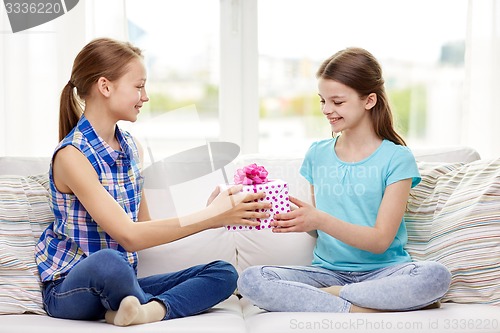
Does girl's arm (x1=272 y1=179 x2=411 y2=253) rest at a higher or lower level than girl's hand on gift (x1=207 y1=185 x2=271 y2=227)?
lower

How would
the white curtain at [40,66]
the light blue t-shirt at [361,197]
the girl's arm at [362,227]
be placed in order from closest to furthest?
the girl's arm at [362,227] < the light blue t-shirt at [361,197] < the white curtain at [40,66]

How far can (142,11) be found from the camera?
3139 millimetres

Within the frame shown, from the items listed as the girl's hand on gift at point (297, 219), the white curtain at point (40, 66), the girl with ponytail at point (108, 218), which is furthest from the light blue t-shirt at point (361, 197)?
the white curtain at point (40, 66)

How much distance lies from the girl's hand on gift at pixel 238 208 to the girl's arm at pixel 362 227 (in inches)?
2.4

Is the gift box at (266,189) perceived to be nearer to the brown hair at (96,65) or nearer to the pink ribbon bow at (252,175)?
the pink ribbon bow at (252,175)

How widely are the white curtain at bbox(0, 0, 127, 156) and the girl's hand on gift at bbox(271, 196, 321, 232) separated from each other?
51.2 inches

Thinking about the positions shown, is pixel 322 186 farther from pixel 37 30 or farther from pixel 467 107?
pixel 37 30

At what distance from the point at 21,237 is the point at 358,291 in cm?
100

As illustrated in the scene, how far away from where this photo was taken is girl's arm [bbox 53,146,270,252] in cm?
205

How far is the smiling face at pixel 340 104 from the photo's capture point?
2.28m

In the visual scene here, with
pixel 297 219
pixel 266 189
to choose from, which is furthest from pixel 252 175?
pixel 297 219

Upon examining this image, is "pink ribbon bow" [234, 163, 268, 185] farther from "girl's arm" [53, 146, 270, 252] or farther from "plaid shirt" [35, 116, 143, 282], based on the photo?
"plaid shirt" [35, 116, 143, 282]

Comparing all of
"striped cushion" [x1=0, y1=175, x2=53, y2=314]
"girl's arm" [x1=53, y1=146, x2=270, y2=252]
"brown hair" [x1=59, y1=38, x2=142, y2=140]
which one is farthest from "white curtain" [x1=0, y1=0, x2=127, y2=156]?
"girl's arm" [x1=53, y1=146, x2=270, y2=252]

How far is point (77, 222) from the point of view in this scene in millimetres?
2145
